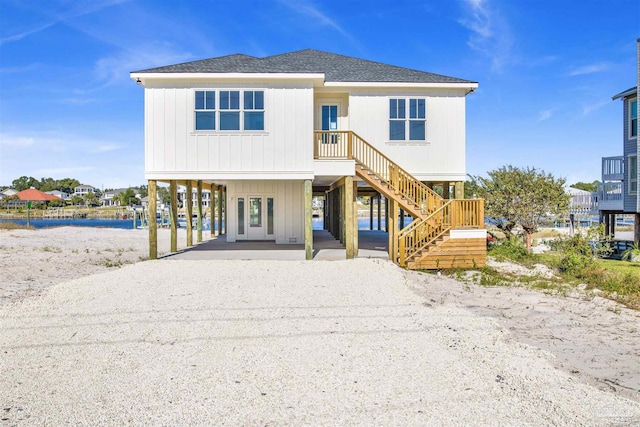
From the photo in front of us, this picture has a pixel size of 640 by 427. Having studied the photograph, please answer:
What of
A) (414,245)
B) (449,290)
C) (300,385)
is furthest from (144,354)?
(414,245)

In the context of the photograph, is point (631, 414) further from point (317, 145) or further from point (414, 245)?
point (317, 145)

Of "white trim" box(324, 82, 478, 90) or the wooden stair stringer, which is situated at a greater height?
"white trim" box(324, 82, 478, 90)

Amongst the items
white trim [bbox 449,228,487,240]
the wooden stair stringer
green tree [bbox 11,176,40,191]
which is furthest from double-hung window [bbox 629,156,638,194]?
green tree [bbox 11,176,40,191]

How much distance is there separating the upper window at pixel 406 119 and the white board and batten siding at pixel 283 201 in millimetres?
6026

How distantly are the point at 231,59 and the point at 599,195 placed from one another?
22.2 meters

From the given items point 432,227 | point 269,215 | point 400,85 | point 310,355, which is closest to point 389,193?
point 432,227

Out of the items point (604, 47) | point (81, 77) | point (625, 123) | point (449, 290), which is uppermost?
point (604, 47)

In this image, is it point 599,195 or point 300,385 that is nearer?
point 300,385

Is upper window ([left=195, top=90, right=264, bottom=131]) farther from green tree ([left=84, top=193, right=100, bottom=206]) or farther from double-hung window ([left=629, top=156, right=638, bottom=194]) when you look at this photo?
green tree ([left=84, top=193, right=100, bottom=206])

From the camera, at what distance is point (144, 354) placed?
5477 millimetres

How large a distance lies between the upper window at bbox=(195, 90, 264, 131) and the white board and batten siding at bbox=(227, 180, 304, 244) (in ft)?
19.8

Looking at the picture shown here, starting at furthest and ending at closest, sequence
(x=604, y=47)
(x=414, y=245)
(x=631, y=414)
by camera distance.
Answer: (x=604, y=47) < (x=414, y=245) < (x=631, y=414)

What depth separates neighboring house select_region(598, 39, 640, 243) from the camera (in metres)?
22.0

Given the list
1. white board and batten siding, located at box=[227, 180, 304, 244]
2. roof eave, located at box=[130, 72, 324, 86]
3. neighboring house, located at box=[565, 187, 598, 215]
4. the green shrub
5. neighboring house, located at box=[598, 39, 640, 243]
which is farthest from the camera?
neighboring house, located at box=[565, 187, 598, 215]
